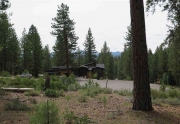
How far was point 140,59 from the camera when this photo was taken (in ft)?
18.2

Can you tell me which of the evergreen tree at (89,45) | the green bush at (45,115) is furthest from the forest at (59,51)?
the green bush at (45,115)

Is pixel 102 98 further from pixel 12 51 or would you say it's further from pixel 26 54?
pixel 26 54

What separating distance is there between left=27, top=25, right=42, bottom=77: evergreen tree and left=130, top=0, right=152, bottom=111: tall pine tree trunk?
41.8m

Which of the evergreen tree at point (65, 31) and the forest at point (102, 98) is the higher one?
the evergreen tree at point (65, 31)

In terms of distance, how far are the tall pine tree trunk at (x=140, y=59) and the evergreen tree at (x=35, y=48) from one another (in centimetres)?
4183

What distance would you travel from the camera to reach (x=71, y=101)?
736 centimetres

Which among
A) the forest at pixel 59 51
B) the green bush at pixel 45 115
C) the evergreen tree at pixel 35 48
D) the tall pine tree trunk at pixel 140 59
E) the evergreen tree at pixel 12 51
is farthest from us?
the evergreen tree at pixel 35 48

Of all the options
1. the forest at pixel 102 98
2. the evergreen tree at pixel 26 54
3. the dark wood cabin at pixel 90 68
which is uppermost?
the evergreen tree at pixel 26 54

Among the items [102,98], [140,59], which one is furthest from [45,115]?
[102,98]

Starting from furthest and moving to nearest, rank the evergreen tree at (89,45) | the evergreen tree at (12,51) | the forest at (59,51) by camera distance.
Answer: the evergreen tree at (89,45), the evergreen tree at (12,51), the forest at (59,51)

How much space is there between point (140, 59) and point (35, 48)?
139 feet

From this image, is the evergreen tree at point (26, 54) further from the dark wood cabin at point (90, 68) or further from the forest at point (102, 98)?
the forest at point (102, 98)

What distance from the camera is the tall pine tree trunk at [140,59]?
555 cm

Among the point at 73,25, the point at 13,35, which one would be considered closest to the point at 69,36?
the point at 73,25
